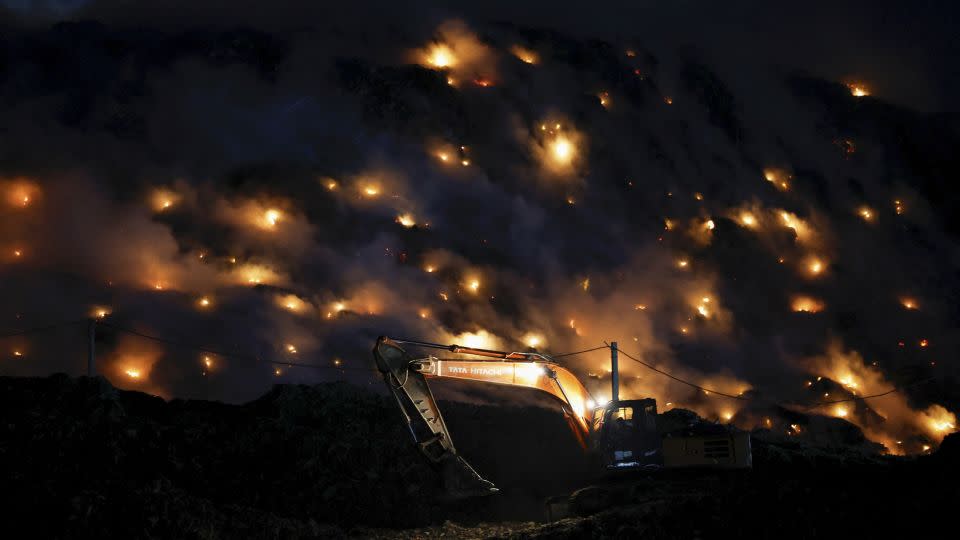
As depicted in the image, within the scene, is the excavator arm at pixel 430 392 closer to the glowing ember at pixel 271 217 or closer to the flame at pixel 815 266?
the glowing ember at pixel 271 217

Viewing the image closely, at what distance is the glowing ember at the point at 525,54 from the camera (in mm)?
32781

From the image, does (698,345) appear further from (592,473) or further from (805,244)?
(592,473)

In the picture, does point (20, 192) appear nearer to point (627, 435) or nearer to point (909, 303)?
point (627, 435)

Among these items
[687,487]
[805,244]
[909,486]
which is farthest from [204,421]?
[805,244]

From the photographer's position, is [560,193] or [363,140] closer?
[363,140]

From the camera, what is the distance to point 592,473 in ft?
48.1

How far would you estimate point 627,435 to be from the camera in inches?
517

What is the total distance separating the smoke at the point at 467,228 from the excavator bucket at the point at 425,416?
832cm

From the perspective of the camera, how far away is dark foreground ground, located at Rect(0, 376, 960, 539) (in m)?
8.48

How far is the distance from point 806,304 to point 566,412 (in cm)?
2119

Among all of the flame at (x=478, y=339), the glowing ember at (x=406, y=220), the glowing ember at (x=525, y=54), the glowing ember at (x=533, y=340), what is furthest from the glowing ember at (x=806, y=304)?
the glowing ember at (x=406, y=220)

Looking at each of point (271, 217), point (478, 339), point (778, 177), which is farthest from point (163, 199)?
point (778, 177)

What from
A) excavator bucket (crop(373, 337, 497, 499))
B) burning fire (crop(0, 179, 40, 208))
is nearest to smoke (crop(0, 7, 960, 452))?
burning fire (crop(0, 179, 40, 208))

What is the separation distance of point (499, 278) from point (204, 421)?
504 inches
